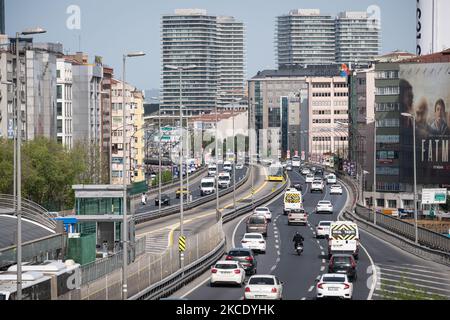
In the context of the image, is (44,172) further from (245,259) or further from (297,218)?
(245,259)

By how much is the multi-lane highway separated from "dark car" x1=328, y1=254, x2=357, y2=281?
1.51 ft

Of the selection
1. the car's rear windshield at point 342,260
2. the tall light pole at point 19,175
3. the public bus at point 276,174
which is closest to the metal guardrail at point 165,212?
the public bus at point 276,174

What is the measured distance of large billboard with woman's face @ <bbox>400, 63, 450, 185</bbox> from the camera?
474ft

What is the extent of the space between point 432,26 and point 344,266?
463 feet

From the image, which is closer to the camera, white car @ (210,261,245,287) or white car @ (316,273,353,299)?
white car @ (316,273,353,299)

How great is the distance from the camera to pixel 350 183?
14738cm

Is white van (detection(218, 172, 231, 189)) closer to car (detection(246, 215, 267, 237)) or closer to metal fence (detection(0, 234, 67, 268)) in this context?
car (detection(246, 215, 267, 237))

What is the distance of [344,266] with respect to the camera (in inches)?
1911

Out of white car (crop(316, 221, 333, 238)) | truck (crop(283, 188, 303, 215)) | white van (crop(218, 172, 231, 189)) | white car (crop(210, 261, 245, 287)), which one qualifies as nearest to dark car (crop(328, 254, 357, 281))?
white car (crop(210, 261, 245, 287))

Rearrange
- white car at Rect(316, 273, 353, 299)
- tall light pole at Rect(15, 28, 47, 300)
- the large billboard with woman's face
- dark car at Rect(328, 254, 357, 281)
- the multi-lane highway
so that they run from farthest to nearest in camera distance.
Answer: the large billboard with woman's face, dark car at Rect(328, 254, 357, 281), the multi-lane highway, white car at Rect(316, 273, 353, 299), tall light pole at Rect(15, 28, 47, 300)

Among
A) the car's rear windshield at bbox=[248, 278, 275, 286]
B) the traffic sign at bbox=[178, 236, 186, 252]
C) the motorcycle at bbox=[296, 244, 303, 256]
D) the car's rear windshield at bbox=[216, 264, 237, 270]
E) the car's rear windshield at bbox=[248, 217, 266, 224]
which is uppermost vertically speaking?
the traffic sign at bbox=[178, 236, 186, 252]

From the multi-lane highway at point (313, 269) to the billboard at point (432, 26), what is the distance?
103487mm

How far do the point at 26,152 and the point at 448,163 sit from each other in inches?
2609
